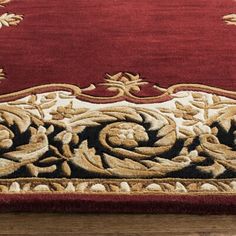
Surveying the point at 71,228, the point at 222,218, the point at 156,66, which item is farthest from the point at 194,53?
the point at 71,228

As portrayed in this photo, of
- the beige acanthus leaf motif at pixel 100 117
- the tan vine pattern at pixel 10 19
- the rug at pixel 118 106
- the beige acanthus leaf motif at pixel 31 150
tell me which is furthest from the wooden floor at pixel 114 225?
the tan vine pattern at pixel 10 19

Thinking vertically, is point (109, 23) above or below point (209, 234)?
above

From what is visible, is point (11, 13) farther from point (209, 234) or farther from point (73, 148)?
point (209, 234)

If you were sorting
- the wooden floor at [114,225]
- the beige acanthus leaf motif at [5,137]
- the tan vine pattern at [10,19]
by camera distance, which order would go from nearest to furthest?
the wooden floor at [114,225]
the beige acanthus leaf motif at [5,137]
the tan vine pattern at [10,19]

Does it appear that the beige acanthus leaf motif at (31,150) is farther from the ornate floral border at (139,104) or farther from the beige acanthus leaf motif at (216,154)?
the beige acanthus leaf motif at (216,154)

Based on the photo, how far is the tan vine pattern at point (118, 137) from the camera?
1106 millimetres

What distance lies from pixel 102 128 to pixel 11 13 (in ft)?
1.99

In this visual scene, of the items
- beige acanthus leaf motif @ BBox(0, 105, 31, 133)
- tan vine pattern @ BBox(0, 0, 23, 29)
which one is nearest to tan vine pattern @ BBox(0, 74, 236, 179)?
beige acanthus leaf motif @ BBox(0, 105, 31, 133)

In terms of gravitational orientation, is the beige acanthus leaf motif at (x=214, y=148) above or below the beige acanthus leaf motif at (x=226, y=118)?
below

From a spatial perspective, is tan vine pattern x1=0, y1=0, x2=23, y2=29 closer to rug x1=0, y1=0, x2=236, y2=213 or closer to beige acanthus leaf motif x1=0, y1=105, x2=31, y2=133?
rug x1=0, y1=0, x2=236, y2=213

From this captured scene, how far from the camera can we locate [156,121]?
1214mm

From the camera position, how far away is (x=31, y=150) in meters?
1.14

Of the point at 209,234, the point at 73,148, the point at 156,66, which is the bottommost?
the point at 209,234

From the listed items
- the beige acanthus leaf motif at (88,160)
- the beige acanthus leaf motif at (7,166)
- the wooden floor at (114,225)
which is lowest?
the wooden floor at (114,225)
